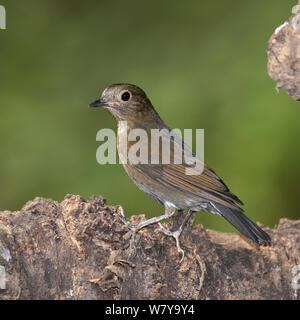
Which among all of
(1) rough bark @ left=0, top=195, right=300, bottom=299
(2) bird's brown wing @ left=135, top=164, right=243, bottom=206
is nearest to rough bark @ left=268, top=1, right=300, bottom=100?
(2) bird's brown wing @ left=135, top=164, right=243, bottom=206

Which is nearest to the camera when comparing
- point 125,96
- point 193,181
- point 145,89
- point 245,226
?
point 245,226

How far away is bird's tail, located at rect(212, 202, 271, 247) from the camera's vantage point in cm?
399

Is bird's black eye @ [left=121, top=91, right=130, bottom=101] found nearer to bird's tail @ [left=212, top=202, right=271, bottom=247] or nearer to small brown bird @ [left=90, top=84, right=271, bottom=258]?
small brown bird @ [left=90, top=84, right=271, bottom=258]

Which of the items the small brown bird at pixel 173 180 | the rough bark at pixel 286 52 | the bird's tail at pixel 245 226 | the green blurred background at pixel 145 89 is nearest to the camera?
the rough bark at pixel 286 52

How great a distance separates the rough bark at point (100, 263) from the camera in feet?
11.3

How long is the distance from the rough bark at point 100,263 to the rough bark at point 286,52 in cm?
132

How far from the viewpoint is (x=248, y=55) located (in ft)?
20.1

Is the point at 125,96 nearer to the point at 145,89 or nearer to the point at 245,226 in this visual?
the point at 245,226

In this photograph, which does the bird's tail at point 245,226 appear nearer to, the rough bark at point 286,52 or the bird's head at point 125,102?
the bird's head at point 125,102

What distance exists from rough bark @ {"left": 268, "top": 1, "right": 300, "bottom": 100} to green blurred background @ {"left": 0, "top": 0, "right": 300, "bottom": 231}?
7.59 feet

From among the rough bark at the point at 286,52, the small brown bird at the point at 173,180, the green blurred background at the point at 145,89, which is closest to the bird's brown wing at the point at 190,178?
the small brown bird at the point at 173,180

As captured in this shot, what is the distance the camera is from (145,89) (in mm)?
6164

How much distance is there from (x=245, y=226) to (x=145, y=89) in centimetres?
259

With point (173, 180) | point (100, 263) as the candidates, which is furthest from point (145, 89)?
point (100, 263)
